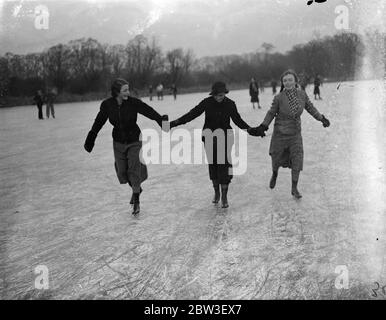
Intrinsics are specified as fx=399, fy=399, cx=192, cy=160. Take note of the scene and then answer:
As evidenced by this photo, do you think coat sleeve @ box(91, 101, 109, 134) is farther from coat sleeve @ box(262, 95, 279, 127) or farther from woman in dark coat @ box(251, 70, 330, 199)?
coat sleeve @ box(262, 95, 279, 127)

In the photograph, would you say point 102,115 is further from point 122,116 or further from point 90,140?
point 90,140

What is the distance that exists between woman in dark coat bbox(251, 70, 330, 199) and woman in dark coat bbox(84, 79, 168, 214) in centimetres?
145

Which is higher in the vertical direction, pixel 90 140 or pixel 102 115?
pixel 102 115

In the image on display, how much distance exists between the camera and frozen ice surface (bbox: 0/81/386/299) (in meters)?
3.09

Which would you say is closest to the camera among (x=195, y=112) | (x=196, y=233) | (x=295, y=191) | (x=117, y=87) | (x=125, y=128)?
(x=196, y=233)

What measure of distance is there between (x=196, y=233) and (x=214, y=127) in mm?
1363

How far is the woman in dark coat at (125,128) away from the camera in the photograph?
15.0 feet

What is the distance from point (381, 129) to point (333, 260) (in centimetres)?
733

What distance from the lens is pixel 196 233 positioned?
13.5 ft

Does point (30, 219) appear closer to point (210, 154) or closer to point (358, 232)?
point (210, 154)

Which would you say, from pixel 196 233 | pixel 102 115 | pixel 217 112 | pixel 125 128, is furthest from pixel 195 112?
pixel 196 233

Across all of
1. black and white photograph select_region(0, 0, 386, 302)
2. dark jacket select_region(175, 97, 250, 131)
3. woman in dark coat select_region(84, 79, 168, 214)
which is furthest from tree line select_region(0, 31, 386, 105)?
woman in dark coat select_region(84, 79, 168, 214)
